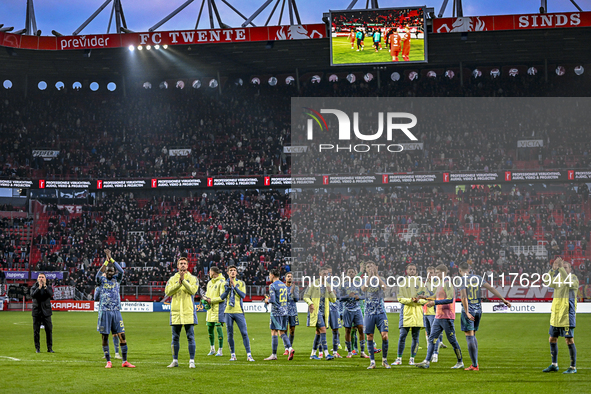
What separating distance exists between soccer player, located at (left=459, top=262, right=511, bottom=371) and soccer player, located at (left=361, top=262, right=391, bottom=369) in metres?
1.65

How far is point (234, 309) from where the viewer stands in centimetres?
1515

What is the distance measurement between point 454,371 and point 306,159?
116 ft

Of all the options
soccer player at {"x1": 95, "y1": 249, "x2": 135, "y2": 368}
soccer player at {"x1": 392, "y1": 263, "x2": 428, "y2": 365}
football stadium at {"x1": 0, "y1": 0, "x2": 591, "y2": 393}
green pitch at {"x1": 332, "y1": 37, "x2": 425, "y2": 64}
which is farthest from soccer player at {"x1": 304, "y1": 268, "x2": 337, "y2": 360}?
green pitch at {"x1": 332, "y1": 37, "x2": 425, "y2": 64}

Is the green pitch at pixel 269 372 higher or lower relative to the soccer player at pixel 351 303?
lower

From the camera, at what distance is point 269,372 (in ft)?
43.1

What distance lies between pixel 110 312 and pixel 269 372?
3836mm

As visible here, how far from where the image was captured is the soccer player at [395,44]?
38.7m

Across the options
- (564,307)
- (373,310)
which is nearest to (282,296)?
(373,310)

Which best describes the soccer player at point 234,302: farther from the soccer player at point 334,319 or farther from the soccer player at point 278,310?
the soccer player at point 334,319

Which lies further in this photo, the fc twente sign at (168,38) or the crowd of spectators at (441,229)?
the fc twente sign at (168,38)

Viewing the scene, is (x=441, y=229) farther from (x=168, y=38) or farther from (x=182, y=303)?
(x=182, y=303)

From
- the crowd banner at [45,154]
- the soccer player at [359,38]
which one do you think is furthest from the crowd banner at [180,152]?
the soccer player at [359,38]

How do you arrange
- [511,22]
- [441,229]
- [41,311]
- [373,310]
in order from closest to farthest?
[373,310], [41,311], [511,22], [441,229]

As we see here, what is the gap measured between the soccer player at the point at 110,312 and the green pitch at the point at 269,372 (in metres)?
0.46
